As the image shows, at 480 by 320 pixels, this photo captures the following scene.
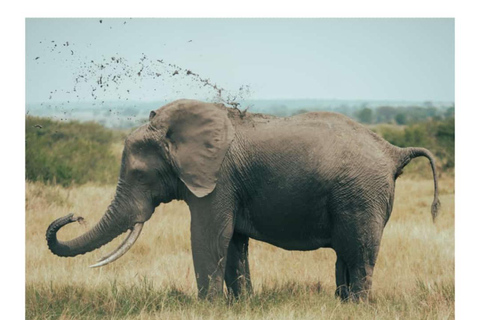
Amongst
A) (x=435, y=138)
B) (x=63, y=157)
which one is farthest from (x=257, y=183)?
(x=435, y=138)

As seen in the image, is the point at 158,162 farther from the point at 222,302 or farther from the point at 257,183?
the point at 222,302

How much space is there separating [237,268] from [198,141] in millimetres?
1209

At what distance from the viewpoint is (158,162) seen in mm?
6344

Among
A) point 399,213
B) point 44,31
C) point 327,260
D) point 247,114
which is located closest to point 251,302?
point 247,114

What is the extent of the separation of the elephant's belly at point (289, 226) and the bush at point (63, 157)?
281 inches

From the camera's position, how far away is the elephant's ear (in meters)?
6.16

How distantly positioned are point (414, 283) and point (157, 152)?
2.76 metres

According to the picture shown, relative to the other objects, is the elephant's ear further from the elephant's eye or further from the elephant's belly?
the elephant's belly

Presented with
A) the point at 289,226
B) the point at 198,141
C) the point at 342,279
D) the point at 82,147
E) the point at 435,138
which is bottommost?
the point at 342,279

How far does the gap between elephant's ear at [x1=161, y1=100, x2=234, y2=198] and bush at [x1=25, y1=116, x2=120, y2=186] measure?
699 centimetres

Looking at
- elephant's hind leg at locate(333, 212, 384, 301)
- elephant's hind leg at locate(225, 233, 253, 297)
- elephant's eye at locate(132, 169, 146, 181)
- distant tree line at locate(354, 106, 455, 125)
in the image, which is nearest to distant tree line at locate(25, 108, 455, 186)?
elephant's eye at locate(132, 169, 146, 181)

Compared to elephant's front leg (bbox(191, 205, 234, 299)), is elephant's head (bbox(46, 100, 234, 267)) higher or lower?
higher

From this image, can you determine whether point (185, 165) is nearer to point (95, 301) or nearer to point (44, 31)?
point (95, 301)

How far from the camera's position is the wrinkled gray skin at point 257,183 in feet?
20.2
